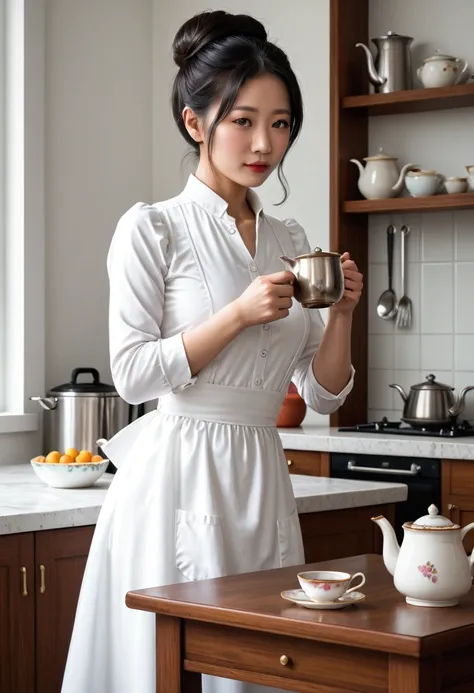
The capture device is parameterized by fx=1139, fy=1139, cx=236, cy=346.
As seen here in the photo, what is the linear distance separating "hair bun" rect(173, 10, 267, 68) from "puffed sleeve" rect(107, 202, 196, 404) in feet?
1.06

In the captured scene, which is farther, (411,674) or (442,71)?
(442,71)

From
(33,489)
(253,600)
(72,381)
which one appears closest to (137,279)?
(253,600)

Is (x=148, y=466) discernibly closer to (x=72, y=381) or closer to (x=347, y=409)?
(x=72, y=381)

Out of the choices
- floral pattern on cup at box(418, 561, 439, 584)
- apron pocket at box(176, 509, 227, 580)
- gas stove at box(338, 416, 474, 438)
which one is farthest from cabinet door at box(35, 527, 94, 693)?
gas stove at box(338, 416, 474, 438)

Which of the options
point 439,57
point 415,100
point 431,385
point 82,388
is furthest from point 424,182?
point 82,388

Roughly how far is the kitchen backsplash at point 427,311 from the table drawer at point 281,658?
9.22 ft

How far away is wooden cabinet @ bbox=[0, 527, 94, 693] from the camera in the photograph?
93.8 inches

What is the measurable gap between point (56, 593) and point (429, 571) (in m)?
1.21

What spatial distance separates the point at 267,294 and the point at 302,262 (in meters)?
0.08

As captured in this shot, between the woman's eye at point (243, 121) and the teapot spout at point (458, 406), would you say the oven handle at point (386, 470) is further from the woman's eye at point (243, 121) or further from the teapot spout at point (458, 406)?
the woman's eye at point (243, 121)

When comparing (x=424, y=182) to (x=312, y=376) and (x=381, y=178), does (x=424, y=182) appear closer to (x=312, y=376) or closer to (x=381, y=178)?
(x=381, y=178)

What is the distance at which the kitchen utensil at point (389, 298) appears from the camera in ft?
14.6

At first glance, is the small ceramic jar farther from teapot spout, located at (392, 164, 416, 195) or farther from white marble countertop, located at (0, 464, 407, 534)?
white marble countertop, located at (0, 464, 407, 534)

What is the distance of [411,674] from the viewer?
4.44 ft
